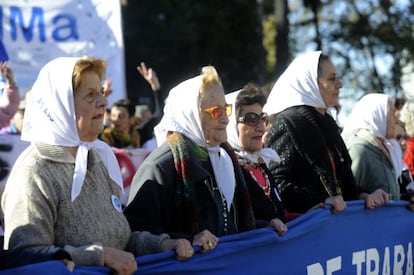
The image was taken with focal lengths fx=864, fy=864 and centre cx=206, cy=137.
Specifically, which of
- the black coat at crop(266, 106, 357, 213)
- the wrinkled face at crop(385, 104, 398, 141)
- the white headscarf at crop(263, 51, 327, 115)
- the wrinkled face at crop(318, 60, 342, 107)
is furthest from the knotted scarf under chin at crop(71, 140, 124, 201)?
the wrinkled face at crop(385, 104, 398, 141)

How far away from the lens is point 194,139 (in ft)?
14.9

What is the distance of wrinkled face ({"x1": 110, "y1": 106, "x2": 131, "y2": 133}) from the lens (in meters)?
9.20

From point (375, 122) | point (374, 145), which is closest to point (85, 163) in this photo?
point (374, 145)

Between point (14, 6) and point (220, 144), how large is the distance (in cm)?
591

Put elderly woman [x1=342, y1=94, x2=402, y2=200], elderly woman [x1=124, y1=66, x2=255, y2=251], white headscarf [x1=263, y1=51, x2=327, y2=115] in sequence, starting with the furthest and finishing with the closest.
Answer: elderly woman [x1=342, y1=94, x2=402, y2=200]
white headscarf [x1=263, y1=51, x2=327, y2=115]
elderly woman [x1=124, y1=66, x2=255, y2=251]

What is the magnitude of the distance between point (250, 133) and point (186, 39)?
839 inches

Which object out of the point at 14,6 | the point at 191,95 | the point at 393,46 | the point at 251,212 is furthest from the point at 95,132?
the point at 393,46

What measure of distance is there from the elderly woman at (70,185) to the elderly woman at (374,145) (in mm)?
2547

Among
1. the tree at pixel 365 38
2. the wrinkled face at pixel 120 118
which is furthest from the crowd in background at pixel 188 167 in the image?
the tree at pixel 365 38

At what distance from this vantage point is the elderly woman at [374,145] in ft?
20.3

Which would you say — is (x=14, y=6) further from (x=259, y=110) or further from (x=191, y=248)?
(x=191, y=248)

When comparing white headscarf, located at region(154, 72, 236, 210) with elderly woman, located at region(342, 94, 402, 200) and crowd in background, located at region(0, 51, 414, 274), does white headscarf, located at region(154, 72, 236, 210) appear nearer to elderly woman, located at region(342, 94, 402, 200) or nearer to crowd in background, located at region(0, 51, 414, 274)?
crowd in background, located at region(0, 51, 414, 274)

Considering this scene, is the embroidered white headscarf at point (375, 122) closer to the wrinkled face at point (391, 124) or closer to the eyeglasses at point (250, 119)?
the wrinkled face at point (391, 124)

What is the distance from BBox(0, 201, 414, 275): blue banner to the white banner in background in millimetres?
4886
